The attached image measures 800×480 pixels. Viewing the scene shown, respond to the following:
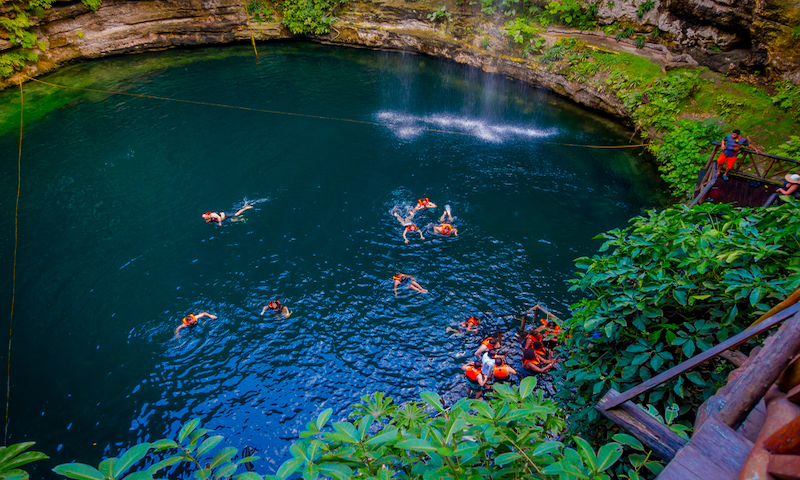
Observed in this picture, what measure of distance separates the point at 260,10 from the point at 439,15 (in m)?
14.1

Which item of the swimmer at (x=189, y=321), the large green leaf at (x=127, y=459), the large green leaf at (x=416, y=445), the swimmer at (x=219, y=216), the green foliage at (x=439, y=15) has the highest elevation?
the green foliage at (x=439, y=15)

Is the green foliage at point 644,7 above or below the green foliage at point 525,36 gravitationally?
above

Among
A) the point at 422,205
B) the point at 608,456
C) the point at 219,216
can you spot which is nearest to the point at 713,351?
the point at 608,456

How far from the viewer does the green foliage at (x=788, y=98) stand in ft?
47.2

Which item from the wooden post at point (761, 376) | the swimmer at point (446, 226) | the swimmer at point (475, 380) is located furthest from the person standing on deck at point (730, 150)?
the wooden post at point (761, 376)

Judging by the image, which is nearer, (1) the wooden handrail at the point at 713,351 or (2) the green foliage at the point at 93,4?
(1) the wooden handrail at the point at 713,351

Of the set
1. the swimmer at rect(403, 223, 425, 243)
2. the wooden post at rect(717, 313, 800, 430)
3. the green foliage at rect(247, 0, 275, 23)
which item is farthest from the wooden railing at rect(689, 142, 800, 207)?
the green foliage at rect(247, 0, 275, 23)

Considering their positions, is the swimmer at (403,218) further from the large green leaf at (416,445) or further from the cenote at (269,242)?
the large green leaf at (416,445)

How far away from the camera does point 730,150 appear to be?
9.83 m

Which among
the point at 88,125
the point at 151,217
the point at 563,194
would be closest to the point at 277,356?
the point at 151,217

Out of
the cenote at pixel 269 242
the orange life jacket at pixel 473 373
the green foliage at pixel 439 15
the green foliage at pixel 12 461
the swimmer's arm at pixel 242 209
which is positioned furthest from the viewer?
the green foliage at pixel 439 15

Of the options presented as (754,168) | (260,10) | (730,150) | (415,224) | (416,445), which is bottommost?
(415,224)

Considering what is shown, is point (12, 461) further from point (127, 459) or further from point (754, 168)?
point (754, 168)

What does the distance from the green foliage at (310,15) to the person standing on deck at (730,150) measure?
2697 centimetres
